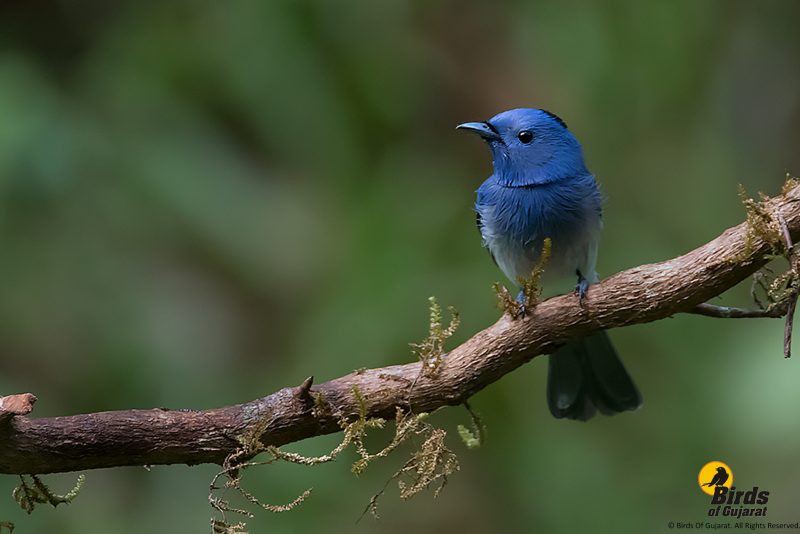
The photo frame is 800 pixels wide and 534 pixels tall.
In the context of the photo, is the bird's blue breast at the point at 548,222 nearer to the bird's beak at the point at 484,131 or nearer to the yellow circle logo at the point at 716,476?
the bird's beak at the point at 484,131

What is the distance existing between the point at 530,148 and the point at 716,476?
143 centimetres

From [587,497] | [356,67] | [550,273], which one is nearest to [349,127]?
[356,67]

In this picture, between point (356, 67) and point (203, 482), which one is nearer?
point (203, 482)

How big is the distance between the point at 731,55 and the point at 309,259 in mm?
2249

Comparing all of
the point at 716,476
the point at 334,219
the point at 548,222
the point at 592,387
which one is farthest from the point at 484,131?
the point at 716,476

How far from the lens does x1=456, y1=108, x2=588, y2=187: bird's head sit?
3652mm

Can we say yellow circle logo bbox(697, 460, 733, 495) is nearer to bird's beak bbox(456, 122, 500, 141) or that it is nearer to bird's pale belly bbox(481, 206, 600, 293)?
bird's pale belly bbox(481, 206, 600, 293)

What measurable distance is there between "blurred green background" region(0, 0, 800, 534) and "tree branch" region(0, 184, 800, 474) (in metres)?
1.17

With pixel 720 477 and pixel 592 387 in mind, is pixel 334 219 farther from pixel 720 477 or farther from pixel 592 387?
pixel 720 477

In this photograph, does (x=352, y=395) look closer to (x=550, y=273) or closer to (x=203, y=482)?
(x=550, y=273)

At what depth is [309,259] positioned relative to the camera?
15.7ft

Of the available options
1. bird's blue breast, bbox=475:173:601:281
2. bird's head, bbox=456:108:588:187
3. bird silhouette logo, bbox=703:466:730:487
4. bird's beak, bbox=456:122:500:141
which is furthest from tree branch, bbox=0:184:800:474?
bird silhouette logo, bbox=703:466:730:487

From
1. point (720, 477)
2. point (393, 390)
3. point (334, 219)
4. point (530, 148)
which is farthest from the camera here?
point (334, 219)

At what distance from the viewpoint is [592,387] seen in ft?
12.4
